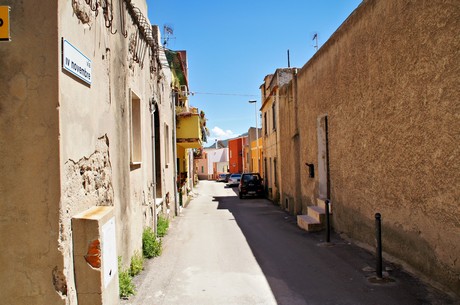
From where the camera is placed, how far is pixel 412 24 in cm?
578

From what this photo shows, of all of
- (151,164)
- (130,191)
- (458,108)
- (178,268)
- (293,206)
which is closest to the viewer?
(458,108)

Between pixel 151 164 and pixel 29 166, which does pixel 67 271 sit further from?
pixel 151 164

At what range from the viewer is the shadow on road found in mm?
5066

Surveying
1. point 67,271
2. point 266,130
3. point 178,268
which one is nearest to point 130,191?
point 178,268

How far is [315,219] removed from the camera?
35.2 feet

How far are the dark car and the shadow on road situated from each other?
1413 centimetres

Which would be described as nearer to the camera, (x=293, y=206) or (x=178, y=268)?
(x=178, y=268)

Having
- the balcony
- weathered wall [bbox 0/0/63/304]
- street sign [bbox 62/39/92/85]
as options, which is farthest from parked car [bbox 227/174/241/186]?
weathered wall [bbox 0/0/63/304]

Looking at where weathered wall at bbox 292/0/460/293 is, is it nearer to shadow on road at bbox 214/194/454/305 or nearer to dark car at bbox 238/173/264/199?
shadow on road at bbox 214/194/454/305

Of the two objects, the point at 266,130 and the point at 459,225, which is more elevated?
the point at 266,130

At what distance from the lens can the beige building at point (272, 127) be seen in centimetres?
1805

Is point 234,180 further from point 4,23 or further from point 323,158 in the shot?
point 4,23

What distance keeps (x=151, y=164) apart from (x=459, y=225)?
21.6 feet

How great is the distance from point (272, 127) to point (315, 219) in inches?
412
